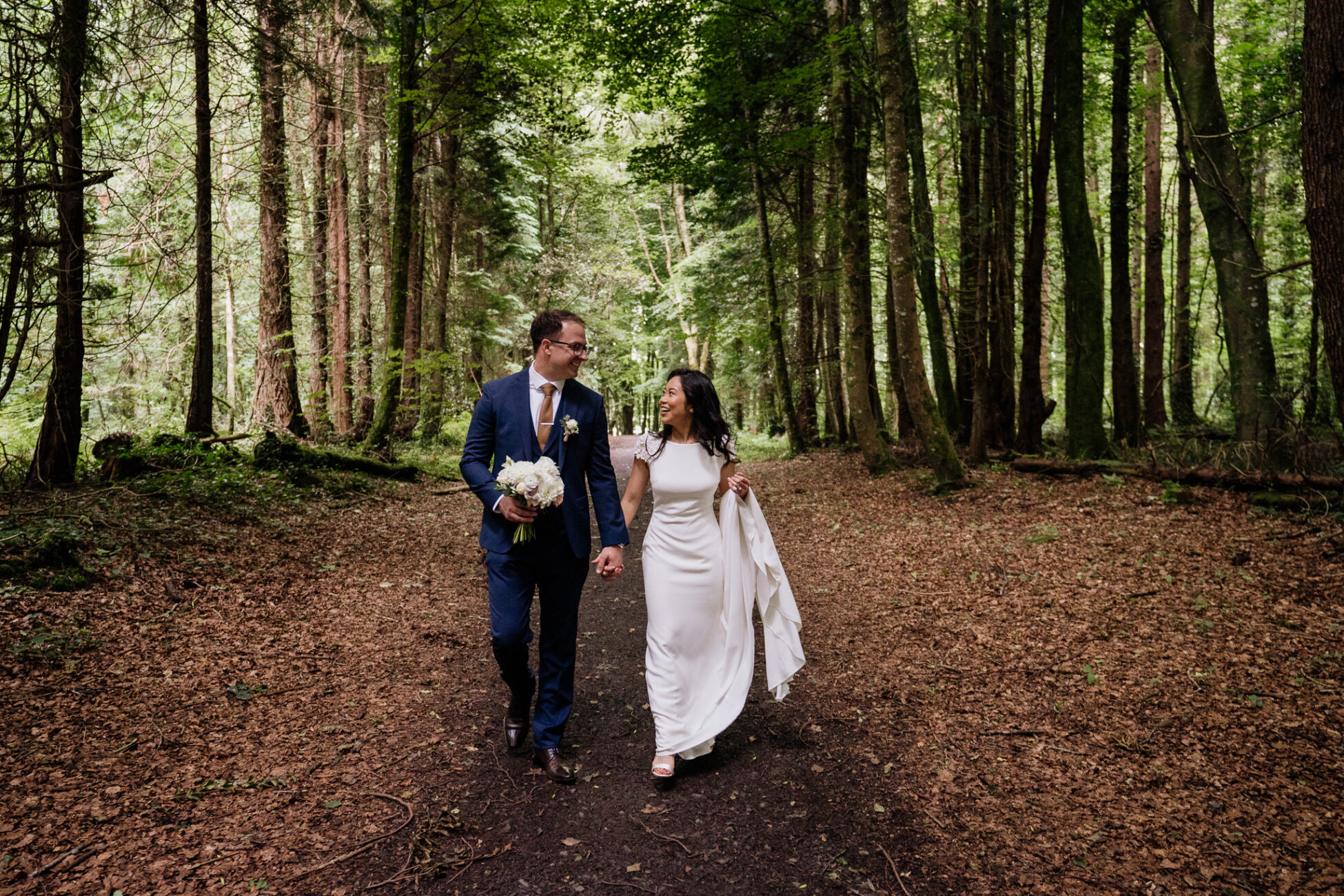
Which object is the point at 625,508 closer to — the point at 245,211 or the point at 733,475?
the point at 733,475

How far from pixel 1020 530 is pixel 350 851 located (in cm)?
766

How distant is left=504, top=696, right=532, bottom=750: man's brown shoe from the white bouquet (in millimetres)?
1135

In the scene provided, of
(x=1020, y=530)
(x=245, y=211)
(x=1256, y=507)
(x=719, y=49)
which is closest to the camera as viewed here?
(x=1256, y=507)

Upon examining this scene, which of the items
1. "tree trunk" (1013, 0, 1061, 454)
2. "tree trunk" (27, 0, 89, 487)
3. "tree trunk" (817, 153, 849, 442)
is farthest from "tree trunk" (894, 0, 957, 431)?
"tree trunk" (27, 0, 89, 487)

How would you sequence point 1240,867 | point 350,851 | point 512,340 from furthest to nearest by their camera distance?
point 512,340, point 350,851, point 1240,867

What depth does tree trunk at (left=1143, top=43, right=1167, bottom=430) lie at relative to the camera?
1326 cm

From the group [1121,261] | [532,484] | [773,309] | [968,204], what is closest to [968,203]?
[968,204]

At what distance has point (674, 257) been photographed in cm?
3366

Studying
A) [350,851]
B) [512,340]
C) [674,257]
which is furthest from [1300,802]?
[674,257]

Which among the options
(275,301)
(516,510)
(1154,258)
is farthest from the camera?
(275,301)

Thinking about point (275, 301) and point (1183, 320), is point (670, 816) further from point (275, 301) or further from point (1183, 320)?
point (1183, 320)

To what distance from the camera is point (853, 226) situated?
1255 centimetres

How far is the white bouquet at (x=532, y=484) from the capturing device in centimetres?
367

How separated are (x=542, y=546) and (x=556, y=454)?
1.77 ft
